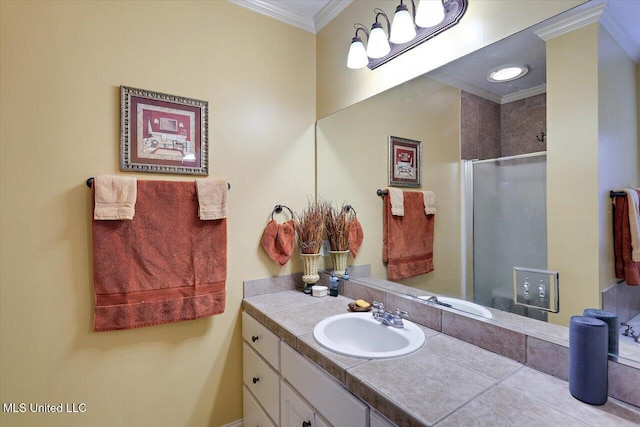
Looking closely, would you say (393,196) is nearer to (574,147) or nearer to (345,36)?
(574,147)

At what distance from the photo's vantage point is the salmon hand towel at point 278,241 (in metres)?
1.86

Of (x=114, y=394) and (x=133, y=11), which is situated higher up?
(x=133, y=11)

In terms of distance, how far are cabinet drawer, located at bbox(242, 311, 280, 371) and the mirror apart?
2.04ft

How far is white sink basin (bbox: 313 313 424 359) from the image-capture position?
47.3 inches

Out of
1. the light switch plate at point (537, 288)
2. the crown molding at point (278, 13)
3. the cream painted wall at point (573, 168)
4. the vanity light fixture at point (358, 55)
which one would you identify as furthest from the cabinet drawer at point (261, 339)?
the crown molding at point (278, 13)

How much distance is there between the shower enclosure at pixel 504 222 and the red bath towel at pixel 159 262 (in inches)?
49.7

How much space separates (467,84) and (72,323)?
2075mm

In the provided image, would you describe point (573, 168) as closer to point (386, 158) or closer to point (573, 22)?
point (573, 22)

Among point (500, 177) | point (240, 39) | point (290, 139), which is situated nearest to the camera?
point (500, 177)

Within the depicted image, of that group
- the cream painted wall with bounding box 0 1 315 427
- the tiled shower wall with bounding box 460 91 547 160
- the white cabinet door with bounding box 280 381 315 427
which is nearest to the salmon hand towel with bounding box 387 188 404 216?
the tiled shower wall with bounding box 460 91 547 160

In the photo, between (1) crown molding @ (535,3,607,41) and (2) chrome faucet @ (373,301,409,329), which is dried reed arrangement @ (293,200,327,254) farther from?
(1) crown molding @ (535,3,607,41)

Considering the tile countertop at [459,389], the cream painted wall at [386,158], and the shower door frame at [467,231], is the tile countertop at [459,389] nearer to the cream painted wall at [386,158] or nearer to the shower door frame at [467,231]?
the shower door frame at [467,231]

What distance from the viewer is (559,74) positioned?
975mm

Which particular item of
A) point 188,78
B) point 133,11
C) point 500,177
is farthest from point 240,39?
point 500,177
